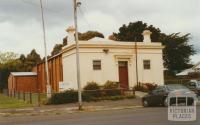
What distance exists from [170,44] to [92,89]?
4212cm

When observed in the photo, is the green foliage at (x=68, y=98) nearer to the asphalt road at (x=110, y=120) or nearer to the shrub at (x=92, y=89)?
the shrub at (x=92, y=89)

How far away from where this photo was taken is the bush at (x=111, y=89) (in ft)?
121

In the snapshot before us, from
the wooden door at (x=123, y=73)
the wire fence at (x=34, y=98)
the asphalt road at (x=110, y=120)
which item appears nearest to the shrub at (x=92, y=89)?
the wire fence at (x=34, y=98)

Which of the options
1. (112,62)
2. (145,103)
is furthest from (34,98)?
(145,103)

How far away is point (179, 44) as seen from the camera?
259 ft

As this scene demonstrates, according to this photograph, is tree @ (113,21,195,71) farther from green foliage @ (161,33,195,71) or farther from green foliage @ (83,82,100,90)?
green foliage @ (83,82,100,90)

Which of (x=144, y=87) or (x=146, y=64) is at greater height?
(x=146, y=64)

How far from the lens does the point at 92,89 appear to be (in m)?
38.2

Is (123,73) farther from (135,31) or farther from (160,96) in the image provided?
(135,31)

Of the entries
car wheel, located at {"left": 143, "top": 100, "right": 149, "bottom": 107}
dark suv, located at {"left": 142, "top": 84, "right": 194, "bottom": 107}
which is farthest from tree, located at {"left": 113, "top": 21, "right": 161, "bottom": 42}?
dark suv, located at {"left": 142, "top": 84, "right": 194, "bottom": 107}

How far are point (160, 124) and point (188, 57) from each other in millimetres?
66413

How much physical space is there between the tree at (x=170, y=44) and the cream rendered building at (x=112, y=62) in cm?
3171

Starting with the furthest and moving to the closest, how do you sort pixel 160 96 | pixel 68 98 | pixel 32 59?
pixel 32 59
pixel 68 98
pixel 160 96

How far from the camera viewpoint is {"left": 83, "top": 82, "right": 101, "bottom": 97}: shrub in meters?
35.8
